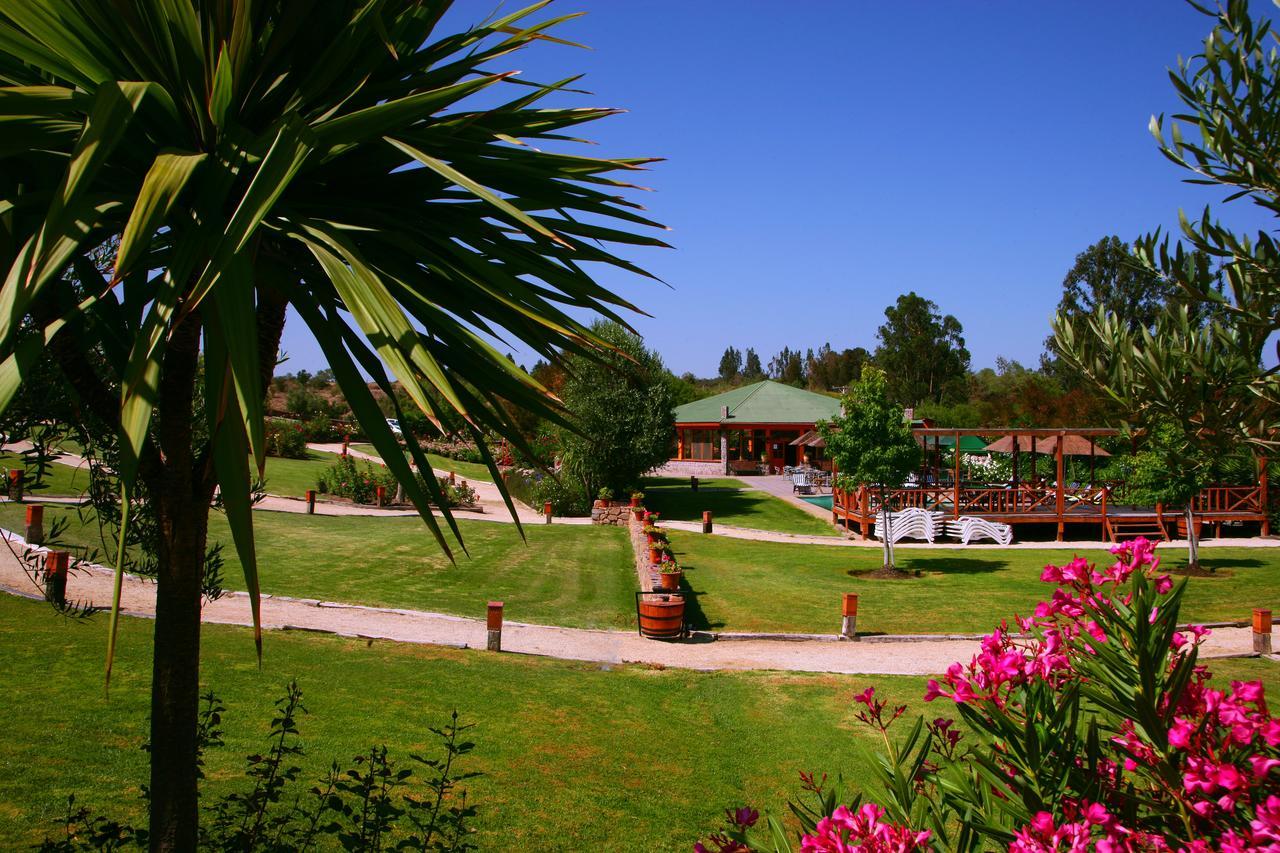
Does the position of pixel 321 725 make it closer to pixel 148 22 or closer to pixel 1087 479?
pixel 148 22

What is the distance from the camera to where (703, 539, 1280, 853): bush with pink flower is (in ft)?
6.66

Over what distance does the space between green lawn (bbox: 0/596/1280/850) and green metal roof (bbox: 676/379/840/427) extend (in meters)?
40.7

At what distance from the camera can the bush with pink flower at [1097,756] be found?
203cm

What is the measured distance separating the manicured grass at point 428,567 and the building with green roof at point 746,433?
27164 mm

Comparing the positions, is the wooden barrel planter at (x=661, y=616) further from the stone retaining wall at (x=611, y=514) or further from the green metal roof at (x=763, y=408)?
the green metal roof at (x=763, y=408)

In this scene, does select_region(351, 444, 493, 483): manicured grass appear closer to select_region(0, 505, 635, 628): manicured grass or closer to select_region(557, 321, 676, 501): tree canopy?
select_region(557, 321, 676, 501): tree canopy

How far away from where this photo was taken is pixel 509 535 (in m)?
25.5

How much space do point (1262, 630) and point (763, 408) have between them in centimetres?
4165

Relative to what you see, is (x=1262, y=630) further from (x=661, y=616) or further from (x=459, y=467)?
(x=459, y=467)

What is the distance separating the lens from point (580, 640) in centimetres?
1371

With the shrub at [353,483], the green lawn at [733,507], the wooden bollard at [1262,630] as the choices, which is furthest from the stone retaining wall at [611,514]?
the wooden bollard at [1262,630]

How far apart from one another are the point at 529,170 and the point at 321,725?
23.0 feet

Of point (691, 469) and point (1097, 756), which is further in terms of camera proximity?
point (691, 469)

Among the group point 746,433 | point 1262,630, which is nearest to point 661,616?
point 1262,630
